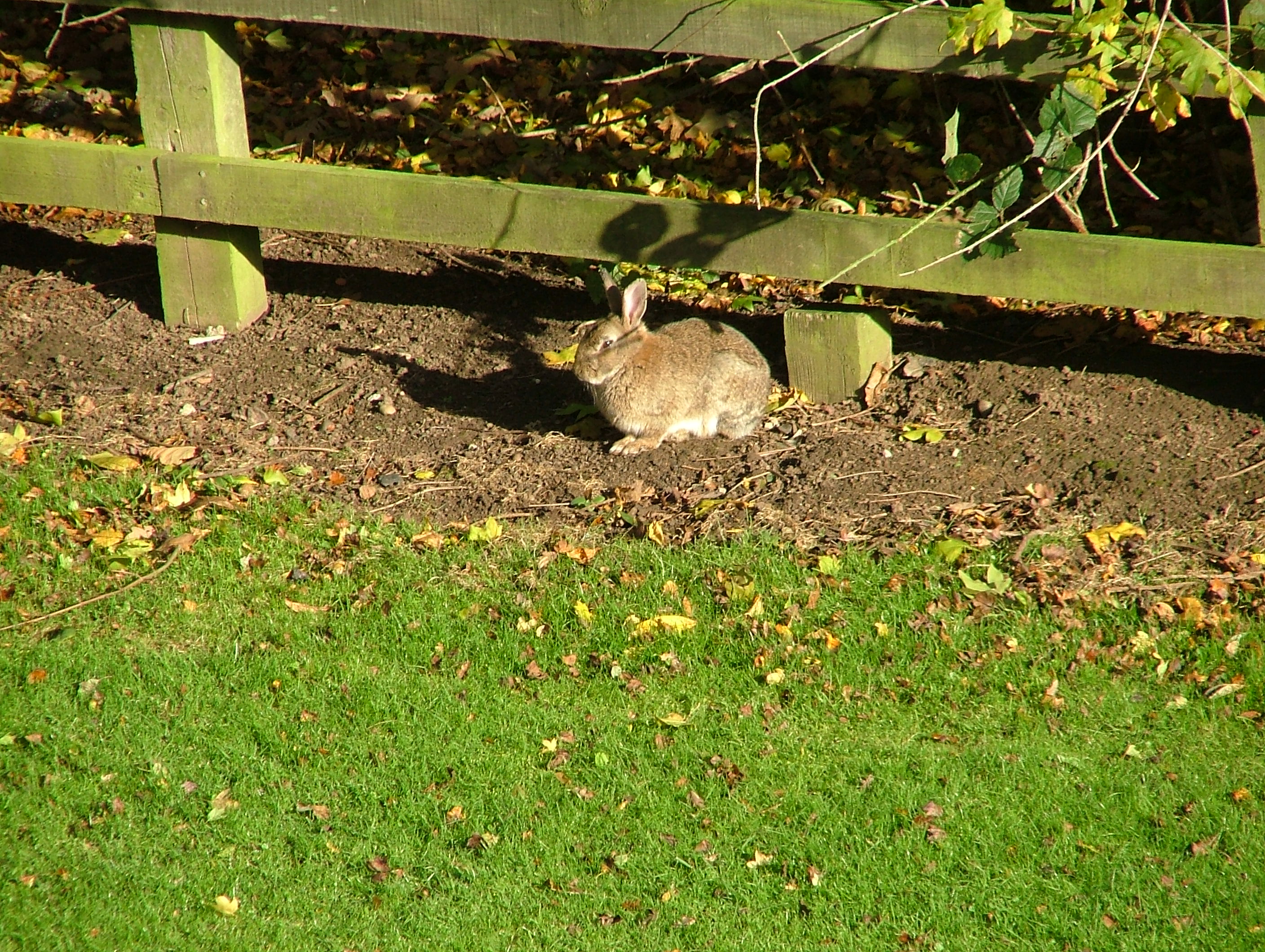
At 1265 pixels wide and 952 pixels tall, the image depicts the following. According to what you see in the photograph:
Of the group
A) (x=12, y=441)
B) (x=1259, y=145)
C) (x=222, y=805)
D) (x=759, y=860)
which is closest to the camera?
(x=759, y=860)

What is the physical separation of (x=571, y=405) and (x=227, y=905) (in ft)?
10.6

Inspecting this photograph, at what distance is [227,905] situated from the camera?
3.90 metres

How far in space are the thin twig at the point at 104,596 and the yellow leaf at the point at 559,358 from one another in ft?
7.54

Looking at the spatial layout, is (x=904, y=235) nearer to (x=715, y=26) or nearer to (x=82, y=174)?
(x=715, y=26)

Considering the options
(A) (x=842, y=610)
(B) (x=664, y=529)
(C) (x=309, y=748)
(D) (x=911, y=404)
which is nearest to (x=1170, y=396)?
(D) (x=911, y=404)

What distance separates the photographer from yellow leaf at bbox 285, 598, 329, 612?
503 cm

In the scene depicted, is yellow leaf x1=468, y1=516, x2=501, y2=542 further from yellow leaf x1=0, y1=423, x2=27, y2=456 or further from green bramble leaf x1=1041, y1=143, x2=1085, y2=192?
green bramble leaf x1=1041, y1=143, x2=1085, y2=192

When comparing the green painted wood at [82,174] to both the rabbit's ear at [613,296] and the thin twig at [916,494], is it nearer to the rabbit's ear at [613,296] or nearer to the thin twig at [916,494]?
the rabbit's ear at [613,296]

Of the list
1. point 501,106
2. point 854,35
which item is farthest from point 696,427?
point 501,106

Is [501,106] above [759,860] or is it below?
above

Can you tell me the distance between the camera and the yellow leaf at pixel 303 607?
5.03m

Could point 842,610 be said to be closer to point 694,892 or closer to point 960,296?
point 694,892

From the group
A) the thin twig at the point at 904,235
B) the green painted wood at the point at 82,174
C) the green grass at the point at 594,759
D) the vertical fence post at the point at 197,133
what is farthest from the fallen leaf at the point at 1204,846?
the green painted wood at the point at 82,174

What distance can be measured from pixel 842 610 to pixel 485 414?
2283 millimetres
